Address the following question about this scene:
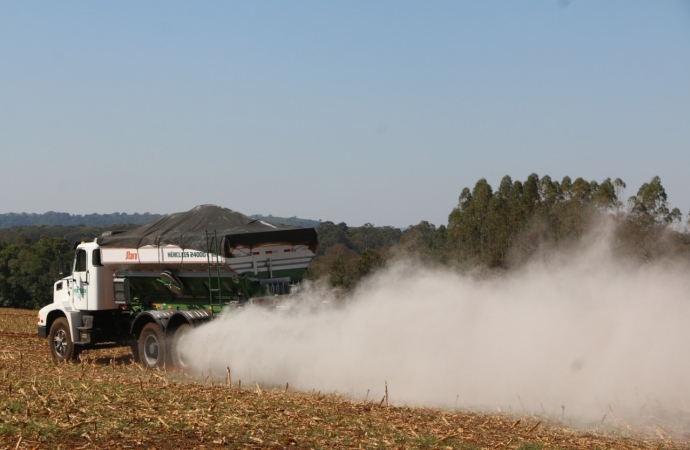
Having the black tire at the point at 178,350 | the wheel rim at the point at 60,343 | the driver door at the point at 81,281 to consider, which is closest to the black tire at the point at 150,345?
the black tire at the point at 178,350

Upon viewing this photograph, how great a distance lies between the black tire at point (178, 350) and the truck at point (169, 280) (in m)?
0.03

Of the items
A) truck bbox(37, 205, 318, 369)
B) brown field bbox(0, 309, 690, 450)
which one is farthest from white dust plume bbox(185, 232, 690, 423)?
brown field bbox(0, 309, 690, 450)

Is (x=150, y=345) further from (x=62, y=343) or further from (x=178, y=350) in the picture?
(x=62, y=343)

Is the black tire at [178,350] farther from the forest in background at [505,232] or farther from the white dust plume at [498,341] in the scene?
the forest in background at [505,232]

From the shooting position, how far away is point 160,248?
20.7 m

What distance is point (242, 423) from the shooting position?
11.0m

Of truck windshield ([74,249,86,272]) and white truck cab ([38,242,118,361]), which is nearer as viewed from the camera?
white truck cab ([38,242,118,361])

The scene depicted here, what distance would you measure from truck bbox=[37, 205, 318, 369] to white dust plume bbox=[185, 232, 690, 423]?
1298mm

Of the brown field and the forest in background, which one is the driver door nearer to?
the brown field

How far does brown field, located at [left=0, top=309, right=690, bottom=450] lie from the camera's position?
9977 mm

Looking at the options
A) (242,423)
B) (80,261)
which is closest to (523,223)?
(80,261)

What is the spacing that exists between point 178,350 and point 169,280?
2.10 meters

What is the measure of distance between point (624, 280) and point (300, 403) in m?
6.95

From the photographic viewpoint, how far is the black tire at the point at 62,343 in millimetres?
22438
